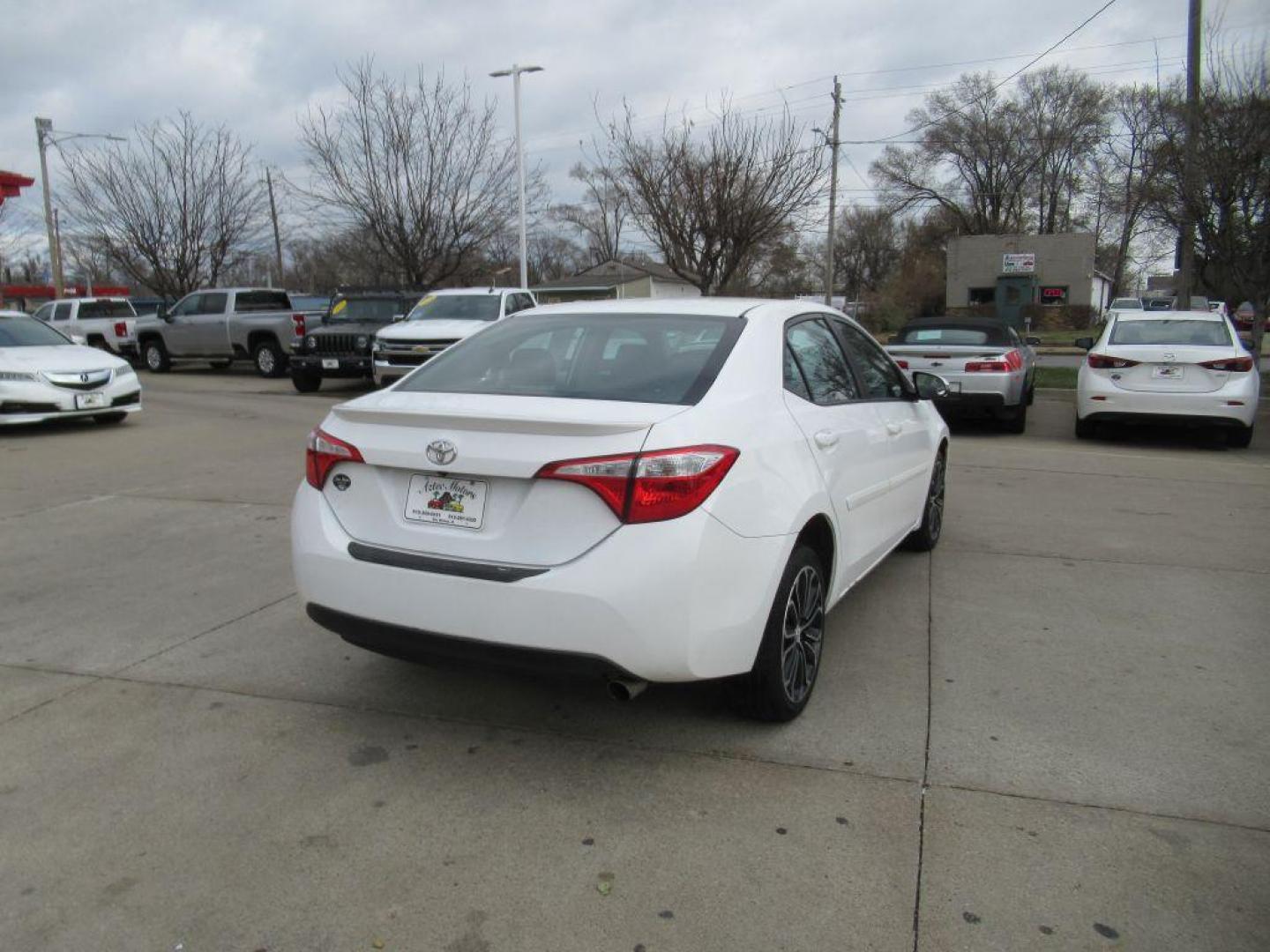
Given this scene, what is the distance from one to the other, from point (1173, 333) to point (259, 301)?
17347 mm

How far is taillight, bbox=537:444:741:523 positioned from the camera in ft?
9.46

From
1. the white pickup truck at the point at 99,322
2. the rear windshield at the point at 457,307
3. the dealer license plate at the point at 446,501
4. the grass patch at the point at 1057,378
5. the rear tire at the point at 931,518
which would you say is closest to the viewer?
→ the dealer license plate at the point at 446,501

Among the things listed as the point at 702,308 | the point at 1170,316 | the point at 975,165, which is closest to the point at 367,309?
the point at 1170,316

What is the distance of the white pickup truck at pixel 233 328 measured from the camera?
65.1 ft

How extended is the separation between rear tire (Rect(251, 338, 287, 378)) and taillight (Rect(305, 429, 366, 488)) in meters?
17.7

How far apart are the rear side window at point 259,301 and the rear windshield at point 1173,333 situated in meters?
16.3

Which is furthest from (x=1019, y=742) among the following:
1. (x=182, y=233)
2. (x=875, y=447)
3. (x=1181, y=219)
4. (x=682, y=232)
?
(x=182, y=233)

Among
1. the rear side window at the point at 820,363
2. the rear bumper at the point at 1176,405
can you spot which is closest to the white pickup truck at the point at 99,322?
the rear bumper at the point at 1176,405

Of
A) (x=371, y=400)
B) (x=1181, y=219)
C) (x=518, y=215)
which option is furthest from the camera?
(x=518, y=215)

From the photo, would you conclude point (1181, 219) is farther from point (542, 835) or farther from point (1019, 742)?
point (542, 835)

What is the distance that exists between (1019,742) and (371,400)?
2.66 metres

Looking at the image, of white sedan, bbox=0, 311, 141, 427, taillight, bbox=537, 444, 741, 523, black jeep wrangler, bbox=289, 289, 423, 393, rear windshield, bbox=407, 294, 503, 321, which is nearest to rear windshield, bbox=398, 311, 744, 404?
taillight, bbox=537, 444, 741, 523

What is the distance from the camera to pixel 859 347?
486cm

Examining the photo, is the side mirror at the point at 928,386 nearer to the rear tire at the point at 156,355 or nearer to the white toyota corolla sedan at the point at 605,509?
the white toyota corolla sedan at the point at 605,509
